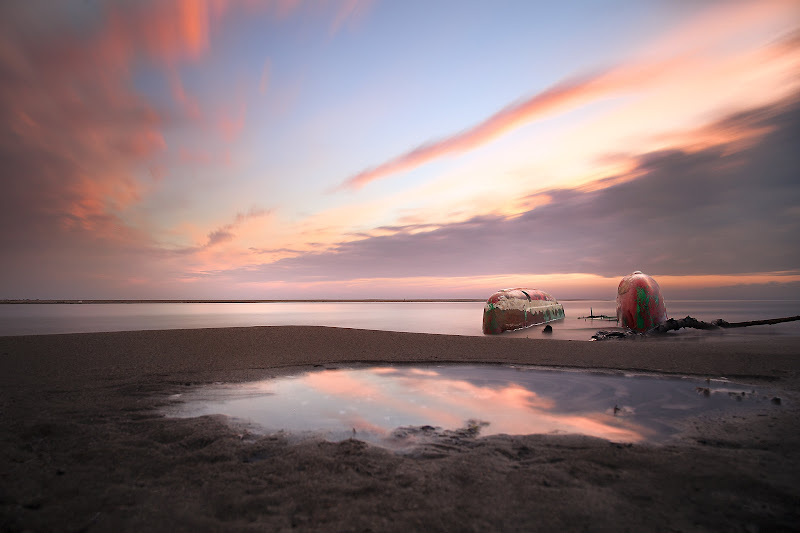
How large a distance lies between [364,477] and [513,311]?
2127cm

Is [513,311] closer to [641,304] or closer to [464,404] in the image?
[641,304]

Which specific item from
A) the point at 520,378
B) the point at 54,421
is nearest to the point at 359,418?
the point at 54,421

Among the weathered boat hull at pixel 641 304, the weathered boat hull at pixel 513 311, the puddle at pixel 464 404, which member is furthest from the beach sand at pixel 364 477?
the weathered boat hull at pixel 513 311

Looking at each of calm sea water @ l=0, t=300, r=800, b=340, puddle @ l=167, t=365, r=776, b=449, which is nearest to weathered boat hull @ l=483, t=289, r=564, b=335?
calm sea water @ l=0, t=300, r=800, b=340

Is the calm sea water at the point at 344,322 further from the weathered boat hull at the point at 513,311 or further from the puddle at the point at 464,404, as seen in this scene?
the puddle at the point at 464,404

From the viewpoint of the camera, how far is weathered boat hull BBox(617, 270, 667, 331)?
20.0m

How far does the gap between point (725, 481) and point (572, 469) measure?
1267 millimetres

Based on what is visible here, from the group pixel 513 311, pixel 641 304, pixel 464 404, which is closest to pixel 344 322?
pixel 513 311

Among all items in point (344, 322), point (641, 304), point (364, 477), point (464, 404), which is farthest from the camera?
point (344, 322)

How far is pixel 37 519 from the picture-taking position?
270 centimetres

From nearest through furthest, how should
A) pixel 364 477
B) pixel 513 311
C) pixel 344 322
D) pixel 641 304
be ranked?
pixel 364 477, pixel 641 304, pixel 513 311, pixel 344 322

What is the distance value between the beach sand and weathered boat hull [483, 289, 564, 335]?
53.3 feet

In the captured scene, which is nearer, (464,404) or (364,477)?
(364,477)

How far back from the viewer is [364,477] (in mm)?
3428
